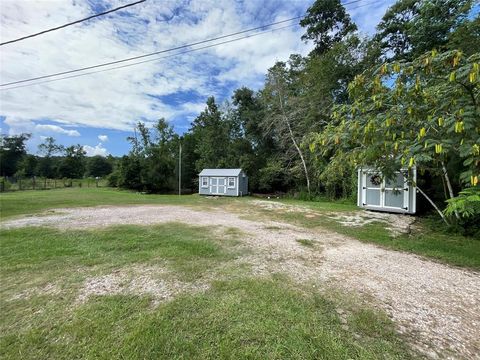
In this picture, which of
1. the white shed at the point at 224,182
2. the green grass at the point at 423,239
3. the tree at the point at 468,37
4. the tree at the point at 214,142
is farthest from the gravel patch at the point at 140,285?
the tree at the point at 214,142

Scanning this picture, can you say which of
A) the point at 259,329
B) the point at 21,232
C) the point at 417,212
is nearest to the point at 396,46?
the point at 417,212

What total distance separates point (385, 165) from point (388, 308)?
1517mm

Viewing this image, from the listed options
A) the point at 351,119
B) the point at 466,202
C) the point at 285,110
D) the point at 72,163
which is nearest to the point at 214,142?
the point at 285,110

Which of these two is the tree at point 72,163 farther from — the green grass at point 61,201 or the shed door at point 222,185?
the shed door at point 222,185

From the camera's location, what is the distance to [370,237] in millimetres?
5570

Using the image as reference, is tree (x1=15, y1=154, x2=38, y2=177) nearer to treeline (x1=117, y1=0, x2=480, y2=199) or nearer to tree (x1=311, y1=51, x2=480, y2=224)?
treeline (x1=117, y1=0, x2=480, y2=199)

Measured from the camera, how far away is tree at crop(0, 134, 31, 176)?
3831 cm

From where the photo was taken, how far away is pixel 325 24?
699 inches

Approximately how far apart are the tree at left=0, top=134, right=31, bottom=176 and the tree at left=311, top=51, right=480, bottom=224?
5138cm

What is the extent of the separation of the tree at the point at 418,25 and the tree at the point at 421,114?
33.0 feet

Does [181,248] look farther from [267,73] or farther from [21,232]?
[267,73]

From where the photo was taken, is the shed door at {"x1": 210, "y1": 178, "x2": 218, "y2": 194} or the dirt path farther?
the shed door at {"x1": 210, "y1": 178, "x2": 218, "y2": 194}

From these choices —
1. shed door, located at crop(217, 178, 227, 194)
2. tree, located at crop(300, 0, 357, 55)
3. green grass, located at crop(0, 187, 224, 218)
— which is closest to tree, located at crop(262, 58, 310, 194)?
tree, located at crop(300, 0, 357, 55)

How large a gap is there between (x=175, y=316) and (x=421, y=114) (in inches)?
122
